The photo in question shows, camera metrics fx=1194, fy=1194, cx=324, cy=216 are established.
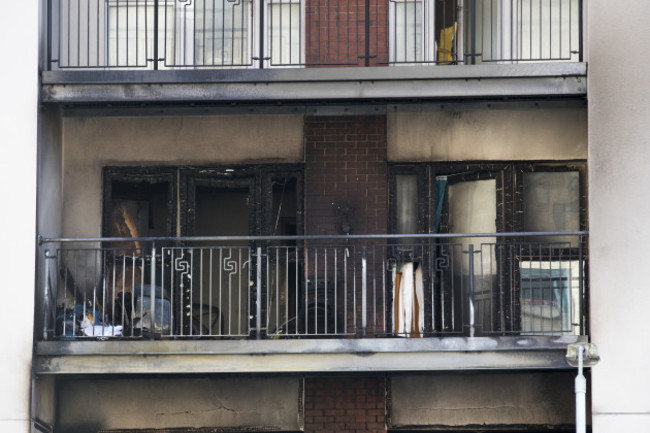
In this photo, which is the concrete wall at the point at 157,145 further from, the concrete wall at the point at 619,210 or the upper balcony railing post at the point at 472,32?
the concrete wall at the point at 619,210

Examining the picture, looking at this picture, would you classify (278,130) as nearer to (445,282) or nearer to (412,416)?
(445,282)

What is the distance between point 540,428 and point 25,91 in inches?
292

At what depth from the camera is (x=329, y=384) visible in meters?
14.9

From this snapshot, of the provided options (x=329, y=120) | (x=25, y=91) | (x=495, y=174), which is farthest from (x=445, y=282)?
(x=25, y=91)

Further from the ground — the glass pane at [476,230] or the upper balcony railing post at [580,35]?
the upper balcony railing post at [580,35]

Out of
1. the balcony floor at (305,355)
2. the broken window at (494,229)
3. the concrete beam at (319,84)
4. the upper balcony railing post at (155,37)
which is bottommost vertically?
the balcony floor at (305,355)

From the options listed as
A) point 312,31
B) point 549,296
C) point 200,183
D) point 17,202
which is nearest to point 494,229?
point 549,296

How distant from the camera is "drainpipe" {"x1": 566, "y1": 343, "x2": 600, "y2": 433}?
1255cm

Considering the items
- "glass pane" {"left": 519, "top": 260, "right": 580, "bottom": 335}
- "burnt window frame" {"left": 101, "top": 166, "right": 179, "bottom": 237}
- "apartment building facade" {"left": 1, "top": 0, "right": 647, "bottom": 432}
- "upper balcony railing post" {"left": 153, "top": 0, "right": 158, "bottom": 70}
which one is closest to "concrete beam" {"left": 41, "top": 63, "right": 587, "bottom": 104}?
"apartment building facade" {"left": 1, "top": 0, "right": 647, "bottom": 432}

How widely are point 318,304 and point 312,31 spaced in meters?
3.49

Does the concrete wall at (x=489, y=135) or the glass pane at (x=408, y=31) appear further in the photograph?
the glass pane at (x=408, y=31)

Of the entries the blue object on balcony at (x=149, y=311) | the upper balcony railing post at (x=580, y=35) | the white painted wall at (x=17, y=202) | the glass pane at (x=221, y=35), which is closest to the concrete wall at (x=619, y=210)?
the upper balcony railing post at (x=580, y=35)

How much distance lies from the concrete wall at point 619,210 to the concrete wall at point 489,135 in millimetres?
1559

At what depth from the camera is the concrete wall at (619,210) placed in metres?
13.4
